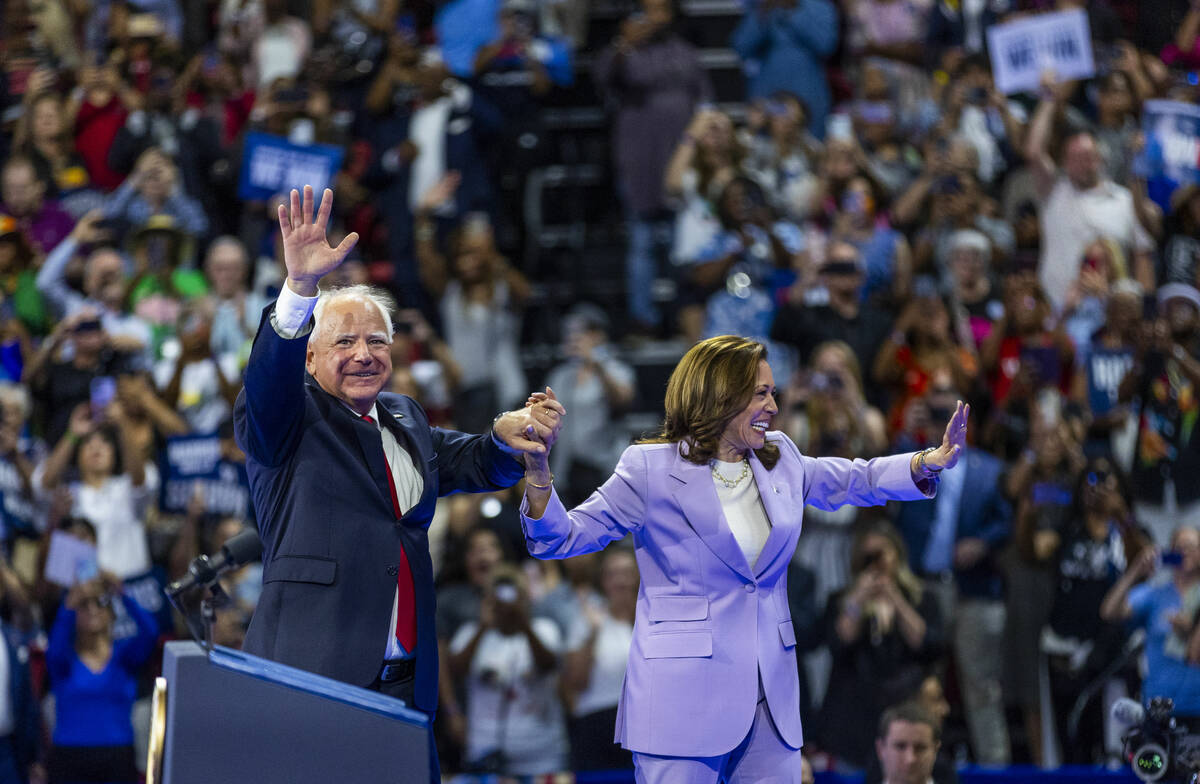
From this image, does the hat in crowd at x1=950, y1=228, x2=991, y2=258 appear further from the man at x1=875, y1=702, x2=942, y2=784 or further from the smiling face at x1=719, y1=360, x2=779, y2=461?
the smiling face at x1=719, y1=360, x2=779, y2=461

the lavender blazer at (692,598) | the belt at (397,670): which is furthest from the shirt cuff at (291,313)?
the belt at (397,670)

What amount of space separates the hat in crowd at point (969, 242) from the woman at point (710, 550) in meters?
5.28

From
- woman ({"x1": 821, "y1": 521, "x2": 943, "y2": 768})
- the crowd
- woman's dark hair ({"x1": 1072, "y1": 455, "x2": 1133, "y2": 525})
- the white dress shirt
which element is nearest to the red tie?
the white dress shirt

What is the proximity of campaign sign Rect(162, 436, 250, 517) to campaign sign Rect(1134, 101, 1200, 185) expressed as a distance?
5.05m

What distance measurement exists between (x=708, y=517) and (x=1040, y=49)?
6.85 m

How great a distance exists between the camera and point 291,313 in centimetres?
369

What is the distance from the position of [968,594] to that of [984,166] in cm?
356

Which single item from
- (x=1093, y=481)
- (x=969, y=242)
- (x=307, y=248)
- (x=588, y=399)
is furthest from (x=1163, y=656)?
(x=307, y=248)

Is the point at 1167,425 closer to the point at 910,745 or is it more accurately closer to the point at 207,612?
the point at 910,745

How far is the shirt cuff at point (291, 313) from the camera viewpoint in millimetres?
3680

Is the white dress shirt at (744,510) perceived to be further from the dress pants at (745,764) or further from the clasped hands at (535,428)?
the clasped hands at (535,428)

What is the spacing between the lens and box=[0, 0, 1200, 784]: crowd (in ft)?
Answer: 24.5

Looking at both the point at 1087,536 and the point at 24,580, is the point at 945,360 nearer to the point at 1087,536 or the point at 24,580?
Answer: the point at 1087,536

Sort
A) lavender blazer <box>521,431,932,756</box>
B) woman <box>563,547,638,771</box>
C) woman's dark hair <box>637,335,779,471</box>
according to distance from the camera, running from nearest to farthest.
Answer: lavender blazer <box>521,431,932,756</box>, woman's dark hair <box>637,335,779,471</box>, woman <box>563,547,638,771</box>
